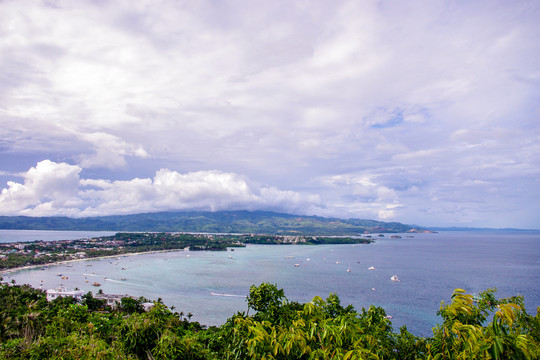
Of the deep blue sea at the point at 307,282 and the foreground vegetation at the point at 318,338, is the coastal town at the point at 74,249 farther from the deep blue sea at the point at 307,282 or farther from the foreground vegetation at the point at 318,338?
the foreground vegetation at the point at 318,338

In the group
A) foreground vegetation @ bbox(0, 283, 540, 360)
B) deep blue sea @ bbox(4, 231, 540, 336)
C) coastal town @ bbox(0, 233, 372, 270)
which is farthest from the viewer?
coastal town @ bbox(0, 233, 372, 270)

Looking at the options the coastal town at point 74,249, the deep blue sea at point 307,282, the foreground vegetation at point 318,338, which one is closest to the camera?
the foreground vegetation at point 318,338

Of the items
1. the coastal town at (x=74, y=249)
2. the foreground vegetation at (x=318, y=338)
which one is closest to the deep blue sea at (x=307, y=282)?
the coastal town at (x=74, y=249)

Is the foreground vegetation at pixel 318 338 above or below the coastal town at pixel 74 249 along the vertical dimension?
above

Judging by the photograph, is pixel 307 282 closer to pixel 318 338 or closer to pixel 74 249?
pixel 318 338

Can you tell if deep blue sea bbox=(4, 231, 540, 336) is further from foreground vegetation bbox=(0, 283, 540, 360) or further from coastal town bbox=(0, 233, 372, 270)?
foreground vegetation bbox=(0, 283, 540, 360)

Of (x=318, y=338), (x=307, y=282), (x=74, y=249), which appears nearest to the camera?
(x=318, y=338)

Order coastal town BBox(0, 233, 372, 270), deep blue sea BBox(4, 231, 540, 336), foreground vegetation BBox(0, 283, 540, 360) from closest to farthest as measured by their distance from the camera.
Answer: foreground vegetation BBox(0, 283, 540, 360), deep blue sea BBox(4, 231, 540, 336), coastal town BBox(0, 233, 372, 270)

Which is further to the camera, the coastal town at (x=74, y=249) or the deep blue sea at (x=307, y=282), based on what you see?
the coastal town at (x=74, y=249)

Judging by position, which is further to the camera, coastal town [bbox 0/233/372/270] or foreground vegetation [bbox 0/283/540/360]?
coastal town [bbox 0/233/372/270]

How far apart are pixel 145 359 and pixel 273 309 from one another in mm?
5468

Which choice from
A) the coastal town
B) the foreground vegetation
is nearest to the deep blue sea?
the coastal town

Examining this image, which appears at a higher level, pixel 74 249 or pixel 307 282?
pixel 307 282

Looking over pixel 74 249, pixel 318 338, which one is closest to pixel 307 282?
pixel 318 338
